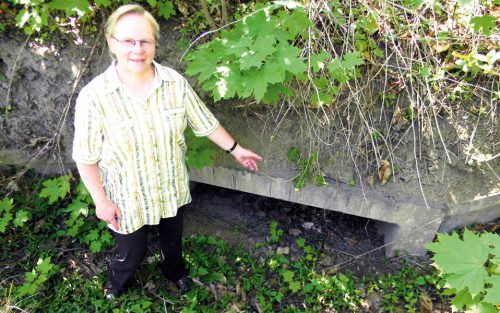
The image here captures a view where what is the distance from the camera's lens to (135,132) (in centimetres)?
214

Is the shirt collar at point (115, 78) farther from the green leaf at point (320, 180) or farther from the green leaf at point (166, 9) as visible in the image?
the green leaf at point (320, 180)

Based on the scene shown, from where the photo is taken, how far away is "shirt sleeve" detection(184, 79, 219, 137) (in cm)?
231

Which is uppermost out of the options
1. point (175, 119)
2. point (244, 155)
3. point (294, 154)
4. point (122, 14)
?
point (122, 14)

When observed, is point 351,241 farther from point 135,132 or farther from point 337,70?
point 135,132

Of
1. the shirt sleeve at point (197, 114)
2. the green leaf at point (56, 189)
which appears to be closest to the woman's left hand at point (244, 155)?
the shirt sleeve at point (197, 114)

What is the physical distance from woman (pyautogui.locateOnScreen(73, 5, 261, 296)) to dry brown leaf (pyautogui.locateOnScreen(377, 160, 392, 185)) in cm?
129

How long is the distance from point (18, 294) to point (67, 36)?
95.8 inches

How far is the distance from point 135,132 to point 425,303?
9.11 ft

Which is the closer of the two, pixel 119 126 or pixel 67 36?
pixel 119 126

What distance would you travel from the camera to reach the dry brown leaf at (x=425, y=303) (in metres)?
3.07

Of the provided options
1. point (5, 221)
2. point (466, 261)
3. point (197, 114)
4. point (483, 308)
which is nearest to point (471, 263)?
point (466, 261)

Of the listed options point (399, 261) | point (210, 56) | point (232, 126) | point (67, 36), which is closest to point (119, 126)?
point (210, 56)

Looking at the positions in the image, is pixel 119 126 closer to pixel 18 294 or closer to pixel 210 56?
pixel 210 56

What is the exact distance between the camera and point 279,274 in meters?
3.41
